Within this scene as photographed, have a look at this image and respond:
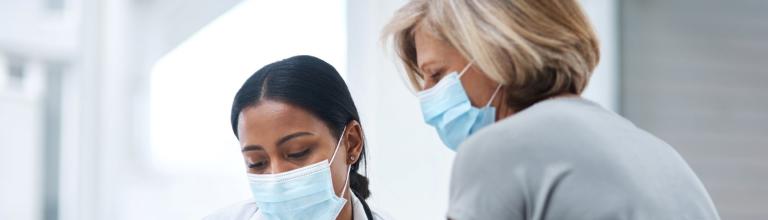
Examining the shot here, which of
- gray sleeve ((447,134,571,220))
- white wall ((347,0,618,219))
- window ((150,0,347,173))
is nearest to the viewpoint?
gray sleeve ((447,134,571,220))

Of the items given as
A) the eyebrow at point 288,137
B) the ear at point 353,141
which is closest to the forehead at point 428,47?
the eyebrow at point 288,137

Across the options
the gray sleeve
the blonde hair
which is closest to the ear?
the blonde hair

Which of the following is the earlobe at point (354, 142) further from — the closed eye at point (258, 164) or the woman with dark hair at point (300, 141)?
the closed eye at point (258, 164)

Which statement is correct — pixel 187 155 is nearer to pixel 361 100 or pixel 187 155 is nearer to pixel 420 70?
pixel 361 100

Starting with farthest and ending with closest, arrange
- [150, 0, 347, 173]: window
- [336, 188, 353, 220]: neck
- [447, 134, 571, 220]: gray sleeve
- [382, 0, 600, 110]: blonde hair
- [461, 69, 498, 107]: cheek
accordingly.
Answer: [150, 0, 347, 173]: window < [336, 188, 353, 220]: neck < [461, 69, 498, 107]: cheek < [382, 0, 600, 110]: blonde hair < [447, 134, 571, 220]: gray sleeve

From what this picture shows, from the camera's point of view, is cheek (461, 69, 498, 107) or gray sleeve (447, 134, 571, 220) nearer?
gray sleeve (447, 134, 571, 220)

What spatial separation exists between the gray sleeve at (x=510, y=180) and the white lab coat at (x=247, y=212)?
100 cm

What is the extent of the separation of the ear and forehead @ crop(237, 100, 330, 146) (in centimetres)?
8

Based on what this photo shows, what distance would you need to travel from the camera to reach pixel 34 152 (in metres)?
2.61

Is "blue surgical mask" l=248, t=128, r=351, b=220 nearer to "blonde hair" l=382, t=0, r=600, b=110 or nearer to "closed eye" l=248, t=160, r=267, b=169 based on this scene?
"closed eye" l=248, t=160, r=267, b=169

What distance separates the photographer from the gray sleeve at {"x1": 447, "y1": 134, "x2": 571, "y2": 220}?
1.09 metres

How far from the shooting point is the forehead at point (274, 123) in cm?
195

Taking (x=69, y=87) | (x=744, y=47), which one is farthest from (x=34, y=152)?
(x=744, y=47)

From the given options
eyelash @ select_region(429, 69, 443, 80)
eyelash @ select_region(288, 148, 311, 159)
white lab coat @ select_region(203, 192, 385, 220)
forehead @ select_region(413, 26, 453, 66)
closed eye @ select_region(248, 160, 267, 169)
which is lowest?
white lab coat @ select_region(203, 192, 385, 220)
